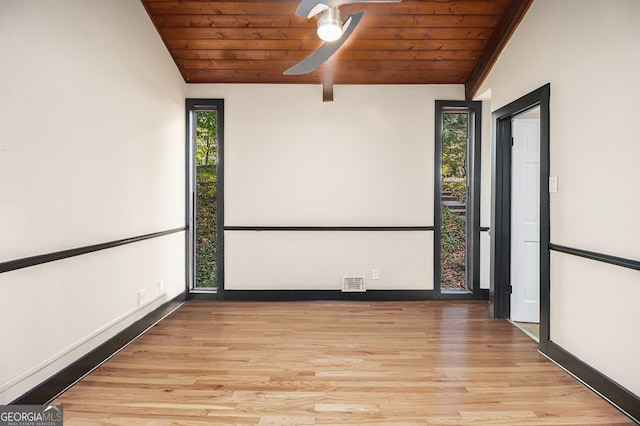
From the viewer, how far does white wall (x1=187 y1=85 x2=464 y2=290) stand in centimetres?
402

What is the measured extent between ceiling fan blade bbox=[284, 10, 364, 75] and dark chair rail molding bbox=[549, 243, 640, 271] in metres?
2.07

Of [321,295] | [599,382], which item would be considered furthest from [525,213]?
[321,295]

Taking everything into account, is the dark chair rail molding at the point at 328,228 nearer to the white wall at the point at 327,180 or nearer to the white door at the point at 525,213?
the white wall at the point at 327,180

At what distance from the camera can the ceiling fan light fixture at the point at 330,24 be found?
2.13 metres

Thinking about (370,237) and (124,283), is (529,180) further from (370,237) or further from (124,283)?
(124,283)

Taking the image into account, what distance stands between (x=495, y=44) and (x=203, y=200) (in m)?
3.48

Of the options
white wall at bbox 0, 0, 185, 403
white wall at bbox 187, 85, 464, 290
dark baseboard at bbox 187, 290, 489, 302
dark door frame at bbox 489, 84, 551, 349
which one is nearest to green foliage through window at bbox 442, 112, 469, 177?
white wall at bbox 187, 85, 464, 290

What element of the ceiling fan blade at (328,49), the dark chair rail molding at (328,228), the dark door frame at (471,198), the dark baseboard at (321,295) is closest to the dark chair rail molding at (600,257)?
the dark door frame at (471,198)

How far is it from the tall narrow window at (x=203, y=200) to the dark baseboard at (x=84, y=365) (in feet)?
2.70

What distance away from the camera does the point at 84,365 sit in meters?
2.31

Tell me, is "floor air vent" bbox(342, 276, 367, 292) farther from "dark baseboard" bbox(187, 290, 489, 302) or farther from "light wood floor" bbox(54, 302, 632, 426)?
"light wood floor" bbox(54, 302, 632, 426)

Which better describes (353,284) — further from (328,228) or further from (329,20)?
(329,20)

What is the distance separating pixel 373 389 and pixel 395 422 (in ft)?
1.06

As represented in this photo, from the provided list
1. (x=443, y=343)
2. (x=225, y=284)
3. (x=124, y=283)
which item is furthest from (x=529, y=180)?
(x=124, y=283)
